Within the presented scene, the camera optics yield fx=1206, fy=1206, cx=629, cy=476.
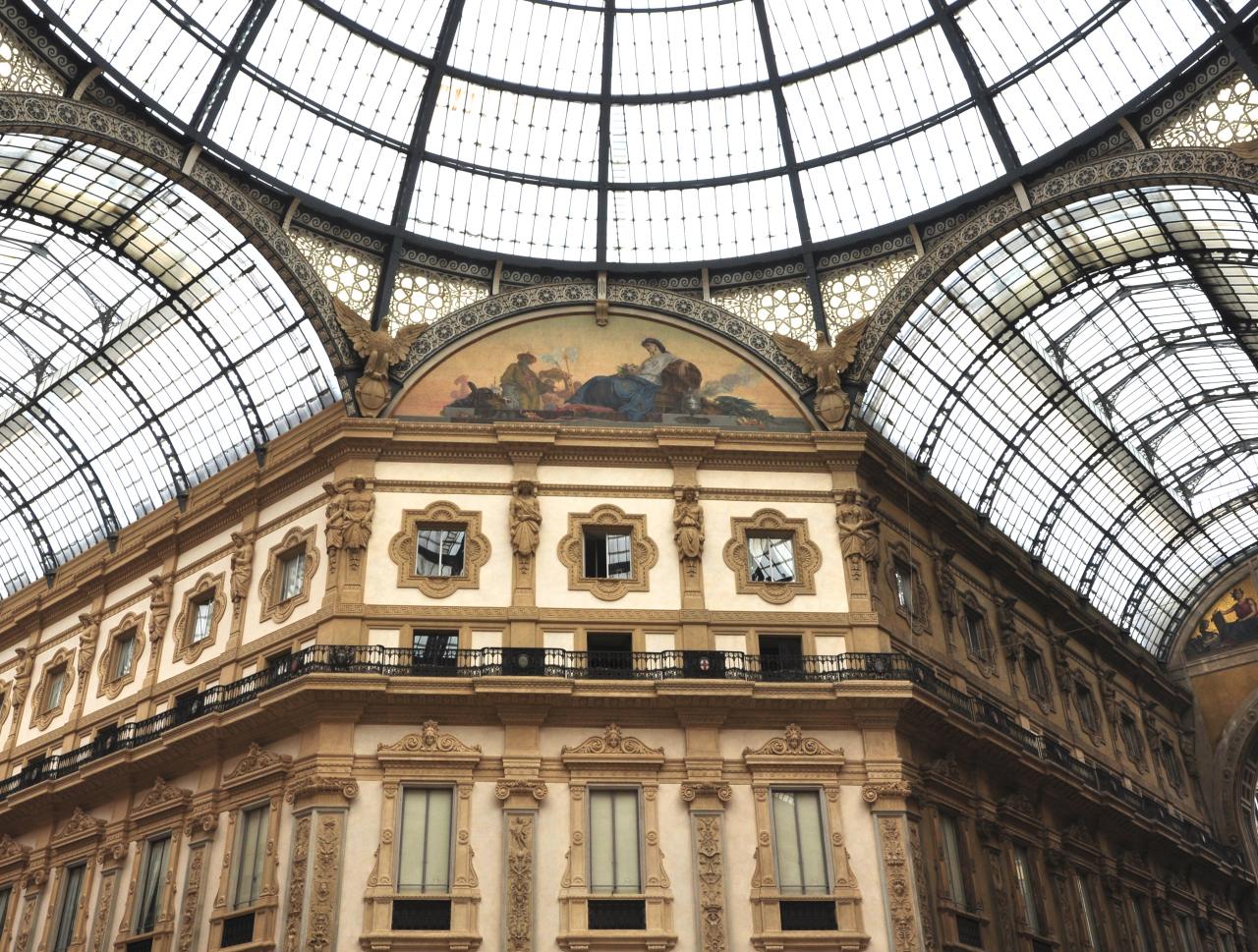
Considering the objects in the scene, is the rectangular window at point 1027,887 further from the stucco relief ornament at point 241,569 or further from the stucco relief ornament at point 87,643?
the stucco relief ornament at point 87,643

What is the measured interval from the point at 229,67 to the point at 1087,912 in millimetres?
38593

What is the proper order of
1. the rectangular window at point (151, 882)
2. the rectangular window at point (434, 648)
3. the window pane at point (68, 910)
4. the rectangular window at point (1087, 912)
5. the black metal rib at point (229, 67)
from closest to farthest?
the rectangular window at point (434, 648)
the rectangular window at point (151, 882)
the black metal rib at point (229, 67)
the window pane at point (68, 910)
the rectangular window at point (1087, 912)

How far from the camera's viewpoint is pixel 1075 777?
41594mm

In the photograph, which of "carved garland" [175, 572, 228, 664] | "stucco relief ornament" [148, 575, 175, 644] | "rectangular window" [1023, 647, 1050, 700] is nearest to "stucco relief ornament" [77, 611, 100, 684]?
"stucco relief ornament" [148, 575, 175, 644]

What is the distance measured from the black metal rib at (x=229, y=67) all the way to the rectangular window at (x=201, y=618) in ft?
47.6

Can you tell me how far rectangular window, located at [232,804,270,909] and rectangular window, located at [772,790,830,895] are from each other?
1326 centimetres

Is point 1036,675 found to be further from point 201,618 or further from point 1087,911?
point 201,618

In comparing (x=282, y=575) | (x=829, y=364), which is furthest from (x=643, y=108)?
(x=282, y=575)

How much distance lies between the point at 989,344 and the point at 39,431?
123 feet

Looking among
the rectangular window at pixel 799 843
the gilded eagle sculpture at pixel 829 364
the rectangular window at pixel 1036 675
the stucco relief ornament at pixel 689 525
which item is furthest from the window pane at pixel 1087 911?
the stucco relief ornament at pixel 689 525

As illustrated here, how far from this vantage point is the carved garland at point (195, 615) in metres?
37.4

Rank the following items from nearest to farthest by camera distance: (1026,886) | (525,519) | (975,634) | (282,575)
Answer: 1. (525,519)
2. (282,575)
3. (1026,886)
4. (975,634)

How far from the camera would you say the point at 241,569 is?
37.0 m

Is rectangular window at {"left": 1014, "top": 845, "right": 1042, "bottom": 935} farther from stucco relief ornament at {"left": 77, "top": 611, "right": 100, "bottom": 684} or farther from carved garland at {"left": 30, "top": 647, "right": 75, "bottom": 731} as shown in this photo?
carved garland at {"left": 30, "top": 647, "right": 75, "bottom": 731}
